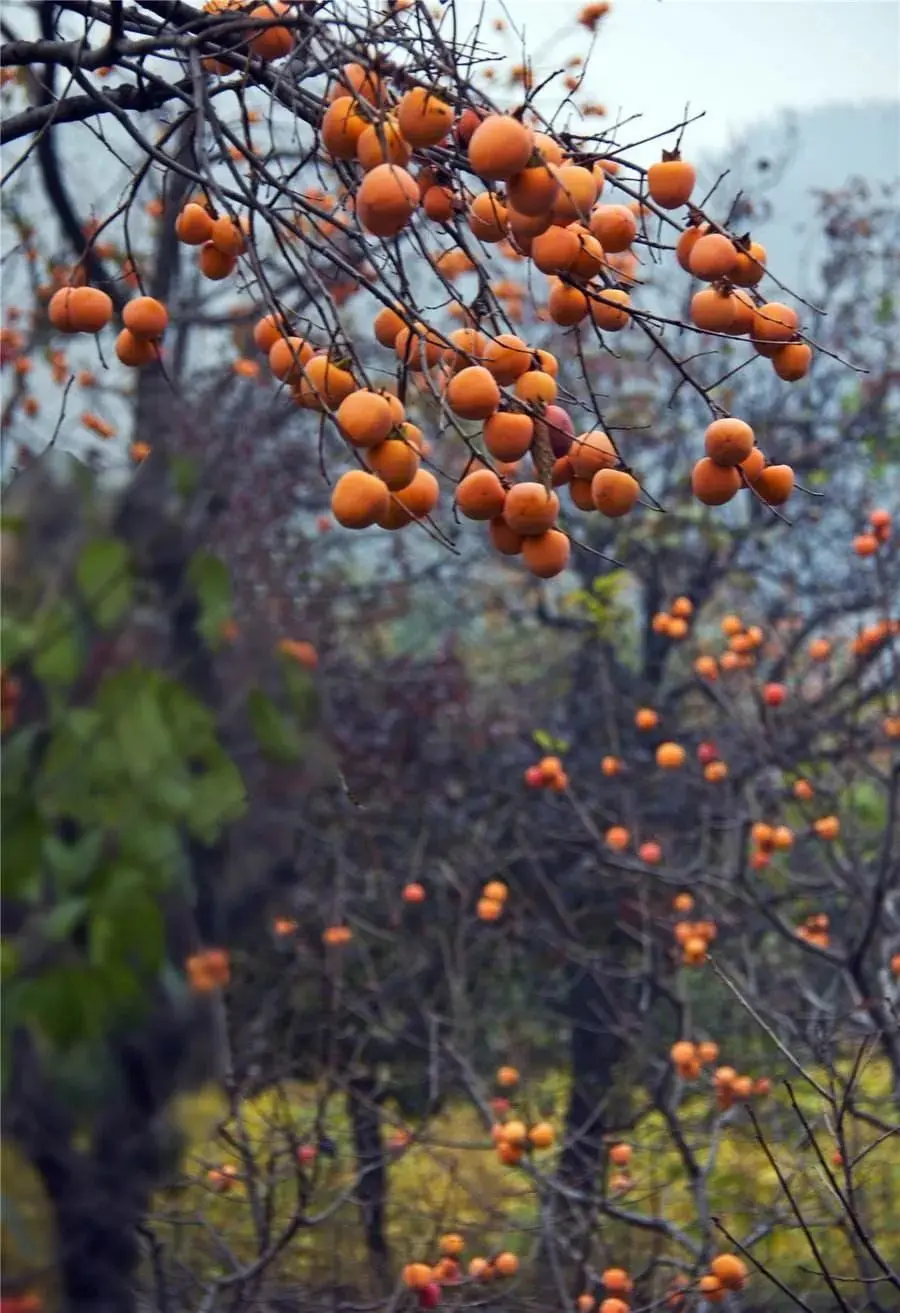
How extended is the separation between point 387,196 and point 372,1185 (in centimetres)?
293

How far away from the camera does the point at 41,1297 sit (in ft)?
4.57

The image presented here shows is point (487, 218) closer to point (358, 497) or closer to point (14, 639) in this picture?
point (358, 497)

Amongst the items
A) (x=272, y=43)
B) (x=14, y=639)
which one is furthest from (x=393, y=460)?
(x=14, y=639)

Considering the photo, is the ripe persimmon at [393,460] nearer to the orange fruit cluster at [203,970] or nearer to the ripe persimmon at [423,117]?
the ripe persimmon at [423,117]

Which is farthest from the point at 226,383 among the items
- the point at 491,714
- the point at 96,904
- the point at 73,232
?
the point at 96,904

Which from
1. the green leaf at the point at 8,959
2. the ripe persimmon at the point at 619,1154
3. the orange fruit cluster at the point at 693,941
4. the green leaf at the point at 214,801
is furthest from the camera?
the orange fruit cluster at the point at 693,941

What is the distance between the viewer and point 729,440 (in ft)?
3.45

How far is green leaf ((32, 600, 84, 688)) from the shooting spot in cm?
194

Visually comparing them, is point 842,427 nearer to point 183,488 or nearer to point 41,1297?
point 183,488

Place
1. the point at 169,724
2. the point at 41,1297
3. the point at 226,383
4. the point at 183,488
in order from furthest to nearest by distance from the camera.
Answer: the point at 226,383, the point at 183,488, the point at 169,724, the point at 41,1297

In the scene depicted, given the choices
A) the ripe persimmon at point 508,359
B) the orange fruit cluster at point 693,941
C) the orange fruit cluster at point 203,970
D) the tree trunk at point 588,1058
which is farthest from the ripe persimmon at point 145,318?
the tree trunk at point 588,1058

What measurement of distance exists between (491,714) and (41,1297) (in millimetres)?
3632

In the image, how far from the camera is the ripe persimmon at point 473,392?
3.15 ft

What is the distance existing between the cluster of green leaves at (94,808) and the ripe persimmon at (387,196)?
1.07 meters
